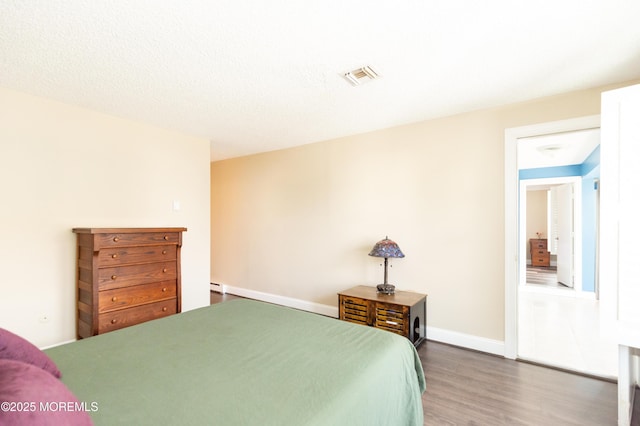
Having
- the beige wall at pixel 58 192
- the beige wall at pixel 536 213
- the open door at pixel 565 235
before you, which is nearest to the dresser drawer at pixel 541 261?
the beige wall at pixel 536 213

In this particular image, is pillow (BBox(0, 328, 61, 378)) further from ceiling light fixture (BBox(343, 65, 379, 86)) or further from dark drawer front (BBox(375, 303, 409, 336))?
dark drawer front (BBox(375, 303, 409, 336))

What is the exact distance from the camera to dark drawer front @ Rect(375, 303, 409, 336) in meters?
2.79

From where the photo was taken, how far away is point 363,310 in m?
3.06

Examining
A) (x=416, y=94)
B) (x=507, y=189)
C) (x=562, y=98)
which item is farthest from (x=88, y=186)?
(x=562, y=98)

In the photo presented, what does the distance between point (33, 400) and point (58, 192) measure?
2731 millimetres

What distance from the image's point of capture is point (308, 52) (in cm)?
194

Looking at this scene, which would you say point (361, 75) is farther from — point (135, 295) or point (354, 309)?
point (135, 295)

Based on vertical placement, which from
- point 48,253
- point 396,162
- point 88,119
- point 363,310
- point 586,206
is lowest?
point 363,310

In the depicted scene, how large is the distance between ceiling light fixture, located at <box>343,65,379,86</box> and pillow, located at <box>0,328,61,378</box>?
2.26m

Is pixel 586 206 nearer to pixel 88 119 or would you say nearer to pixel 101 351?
pixel 101 351

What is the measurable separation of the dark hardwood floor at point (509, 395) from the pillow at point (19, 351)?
201 centimetres

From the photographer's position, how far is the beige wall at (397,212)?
287cm

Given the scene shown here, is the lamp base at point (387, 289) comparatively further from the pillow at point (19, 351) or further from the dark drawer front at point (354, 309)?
the pillow at point (19, 351)

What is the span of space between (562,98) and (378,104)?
5.17 feet
